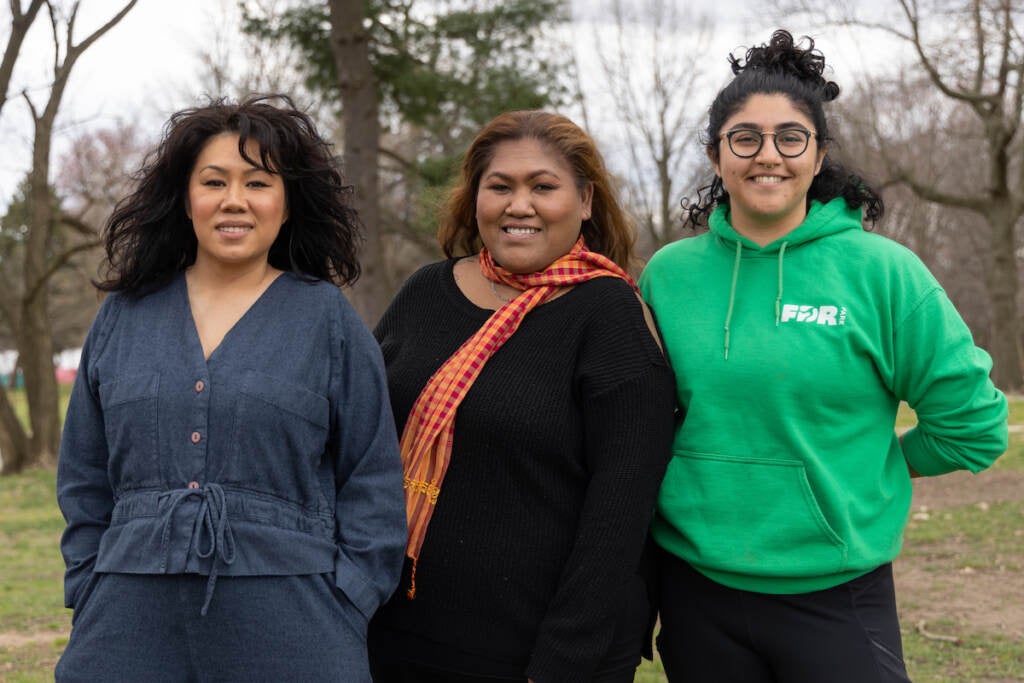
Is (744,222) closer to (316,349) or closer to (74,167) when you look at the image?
(316,349)

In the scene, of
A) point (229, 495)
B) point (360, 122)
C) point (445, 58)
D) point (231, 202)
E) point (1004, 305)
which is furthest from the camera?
point (1004, 305)

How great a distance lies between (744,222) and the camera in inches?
106

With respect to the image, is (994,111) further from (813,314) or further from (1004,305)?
(813,314)

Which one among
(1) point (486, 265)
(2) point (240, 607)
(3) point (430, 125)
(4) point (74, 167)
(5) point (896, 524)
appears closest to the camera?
(2) point (240, 607)

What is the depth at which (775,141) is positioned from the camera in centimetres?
259

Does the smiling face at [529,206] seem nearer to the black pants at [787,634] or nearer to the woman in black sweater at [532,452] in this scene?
the woman in black sweater at [532,452]

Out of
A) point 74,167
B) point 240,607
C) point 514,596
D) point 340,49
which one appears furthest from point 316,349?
point 74,167

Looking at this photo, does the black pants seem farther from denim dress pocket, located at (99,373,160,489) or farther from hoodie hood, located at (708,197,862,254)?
denim dress pocket, located at (99,373,160,489)

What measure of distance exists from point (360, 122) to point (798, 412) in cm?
935

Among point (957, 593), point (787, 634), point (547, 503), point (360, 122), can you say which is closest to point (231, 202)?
point (547, 503)

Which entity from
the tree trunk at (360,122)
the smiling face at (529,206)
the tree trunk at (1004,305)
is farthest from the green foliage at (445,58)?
the smiling face at (529,206)

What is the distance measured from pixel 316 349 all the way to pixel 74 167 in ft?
82.2

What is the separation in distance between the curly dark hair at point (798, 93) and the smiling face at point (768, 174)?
0.10 feet

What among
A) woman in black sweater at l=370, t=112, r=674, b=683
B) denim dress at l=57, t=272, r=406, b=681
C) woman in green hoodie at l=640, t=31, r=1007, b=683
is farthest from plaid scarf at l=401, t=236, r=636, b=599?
woman in green hoodie at l=640, t=31, r=1007, b=683
